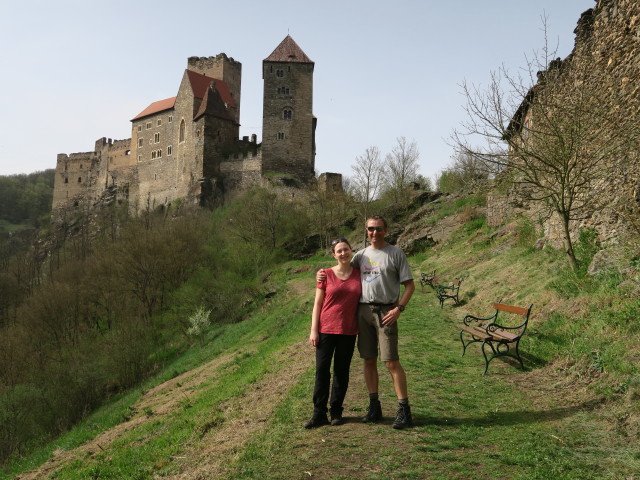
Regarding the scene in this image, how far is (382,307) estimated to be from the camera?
16.5 feet

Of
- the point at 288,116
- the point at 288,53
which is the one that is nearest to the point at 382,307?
the point at 288,116

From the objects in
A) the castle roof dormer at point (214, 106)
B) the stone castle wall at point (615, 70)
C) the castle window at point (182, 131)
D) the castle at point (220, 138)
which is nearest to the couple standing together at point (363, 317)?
the stone castle wall at point (615, 70)

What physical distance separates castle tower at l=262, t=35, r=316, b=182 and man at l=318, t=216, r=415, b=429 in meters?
43.4

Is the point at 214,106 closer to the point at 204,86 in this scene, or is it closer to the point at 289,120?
the point at 204,86

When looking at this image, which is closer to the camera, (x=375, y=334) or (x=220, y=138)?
(x=375, y=334)

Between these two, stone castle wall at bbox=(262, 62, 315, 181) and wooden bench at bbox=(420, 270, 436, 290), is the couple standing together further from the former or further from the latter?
stone castle wall at bbox=(262, 62, 315, 181)

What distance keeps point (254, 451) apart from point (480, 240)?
15.7 meters

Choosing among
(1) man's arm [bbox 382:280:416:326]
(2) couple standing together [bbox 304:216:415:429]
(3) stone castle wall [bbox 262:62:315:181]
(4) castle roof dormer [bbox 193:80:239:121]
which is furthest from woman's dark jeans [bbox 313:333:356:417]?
(4) castle roof dormer [bbox 193:80:239:121]

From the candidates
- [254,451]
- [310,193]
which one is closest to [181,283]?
[310,193]

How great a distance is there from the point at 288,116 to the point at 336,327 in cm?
4649

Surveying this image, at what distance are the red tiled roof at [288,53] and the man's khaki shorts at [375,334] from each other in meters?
49.3

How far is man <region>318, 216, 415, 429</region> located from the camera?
4.98 metres

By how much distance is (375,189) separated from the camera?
114ft

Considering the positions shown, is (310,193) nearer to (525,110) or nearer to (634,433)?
(525,110)
